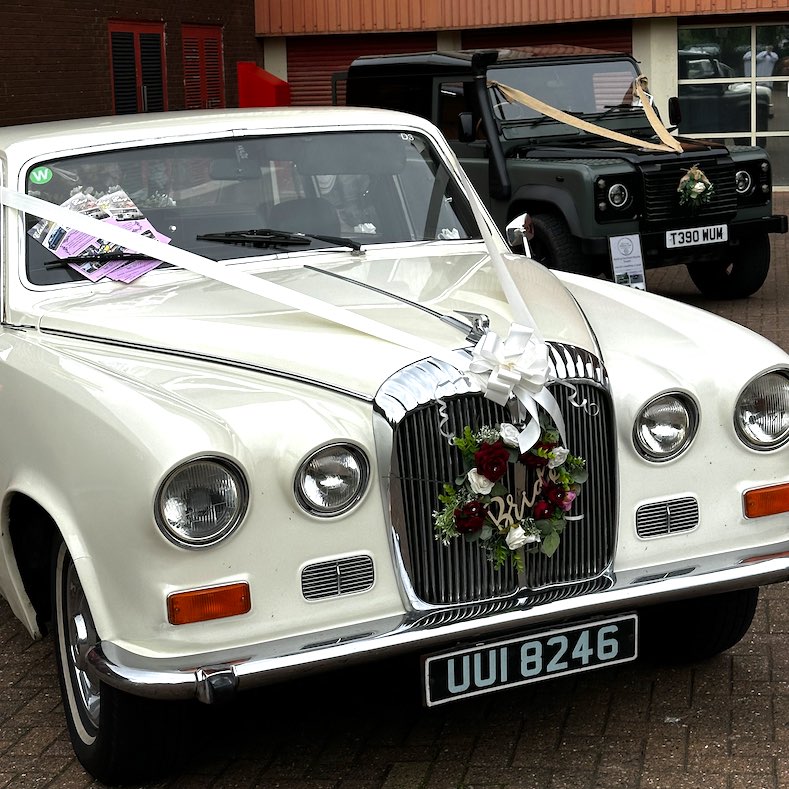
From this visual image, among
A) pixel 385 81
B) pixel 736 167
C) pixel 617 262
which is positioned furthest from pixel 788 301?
pixel 385 81

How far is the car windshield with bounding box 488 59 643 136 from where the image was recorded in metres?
10.2

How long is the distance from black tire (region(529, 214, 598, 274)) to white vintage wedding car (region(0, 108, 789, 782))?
18.1ft

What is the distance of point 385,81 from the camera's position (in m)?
11.6

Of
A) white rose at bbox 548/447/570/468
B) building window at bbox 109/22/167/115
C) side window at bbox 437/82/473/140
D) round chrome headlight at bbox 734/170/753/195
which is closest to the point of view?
white rose at bbox 548/447/570/468

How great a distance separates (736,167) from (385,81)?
331 centimetres

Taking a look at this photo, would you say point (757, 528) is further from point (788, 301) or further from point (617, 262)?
point (788, 301)

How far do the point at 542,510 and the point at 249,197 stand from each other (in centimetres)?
171

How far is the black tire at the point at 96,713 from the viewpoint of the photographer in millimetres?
3271

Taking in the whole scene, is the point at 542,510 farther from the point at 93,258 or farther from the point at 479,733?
the point at 93,258

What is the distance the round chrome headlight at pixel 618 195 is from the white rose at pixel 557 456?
6470 mm

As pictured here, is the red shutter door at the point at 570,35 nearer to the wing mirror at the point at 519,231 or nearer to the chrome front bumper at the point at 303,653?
the wing mirror at the point at 519,231

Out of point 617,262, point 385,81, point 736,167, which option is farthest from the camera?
point 385,81

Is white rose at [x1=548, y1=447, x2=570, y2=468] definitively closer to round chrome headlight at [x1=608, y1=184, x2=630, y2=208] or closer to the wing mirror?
the wing mirror

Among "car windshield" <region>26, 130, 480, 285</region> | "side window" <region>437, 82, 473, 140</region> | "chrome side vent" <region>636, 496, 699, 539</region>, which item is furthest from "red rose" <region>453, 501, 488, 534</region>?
"side window" <region>437, 82, 473, 140</region>
